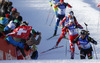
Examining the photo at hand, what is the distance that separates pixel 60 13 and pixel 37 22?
2535mm

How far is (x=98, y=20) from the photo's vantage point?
11.6m

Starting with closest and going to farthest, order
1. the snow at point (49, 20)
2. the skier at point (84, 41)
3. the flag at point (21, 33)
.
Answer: the flag at point (21, 33)
the skier at point (84, 41)
the snow at point (49, 20)

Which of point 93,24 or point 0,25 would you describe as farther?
point 93,24

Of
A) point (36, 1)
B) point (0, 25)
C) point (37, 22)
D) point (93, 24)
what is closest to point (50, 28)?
point (37, 22)

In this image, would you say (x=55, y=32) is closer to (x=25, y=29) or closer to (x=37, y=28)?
(x=37, y=28)

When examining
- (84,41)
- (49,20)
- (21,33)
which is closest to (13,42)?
(21,33)

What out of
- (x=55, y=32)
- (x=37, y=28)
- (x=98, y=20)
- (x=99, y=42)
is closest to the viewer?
(x=99, y=42)

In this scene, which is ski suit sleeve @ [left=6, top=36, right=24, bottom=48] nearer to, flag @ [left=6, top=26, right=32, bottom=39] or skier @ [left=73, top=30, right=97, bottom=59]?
flag @ [left=6, top=26, right=32, bottom=39]

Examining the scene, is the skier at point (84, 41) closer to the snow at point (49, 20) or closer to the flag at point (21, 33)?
the snow at point (49, 20)

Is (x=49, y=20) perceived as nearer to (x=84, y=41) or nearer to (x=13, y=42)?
(x=84, y=41)

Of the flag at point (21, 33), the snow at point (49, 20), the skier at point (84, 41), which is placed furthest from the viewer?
the snow at point (49, 20)

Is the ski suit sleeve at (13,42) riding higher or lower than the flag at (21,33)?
lower

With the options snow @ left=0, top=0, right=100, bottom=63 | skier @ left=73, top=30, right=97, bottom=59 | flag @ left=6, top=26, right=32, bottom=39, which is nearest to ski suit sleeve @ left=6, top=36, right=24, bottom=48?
flag @ left=6, top=26, right=32, bottom=39

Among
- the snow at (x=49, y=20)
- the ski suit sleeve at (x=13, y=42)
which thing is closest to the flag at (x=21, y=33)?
the ski suit sleeve at (x=13, y=42)
